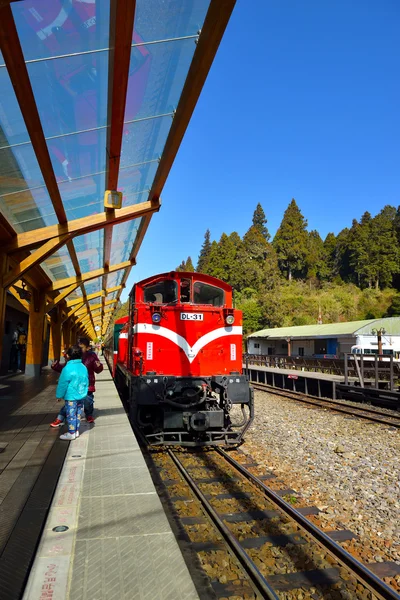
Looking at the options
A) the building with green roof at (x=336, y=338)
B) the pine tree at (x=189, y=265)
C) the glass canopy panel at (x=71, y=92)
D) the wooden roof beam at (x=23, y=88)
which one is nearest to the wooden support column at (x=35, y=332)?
the wooden roof beam at (x=23, y=88)

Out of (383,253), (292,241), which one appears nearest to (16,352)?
(383,253)

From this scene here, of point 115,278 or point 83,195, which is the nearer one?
point 83,195

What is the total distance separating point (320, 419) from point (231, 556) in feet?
27.7

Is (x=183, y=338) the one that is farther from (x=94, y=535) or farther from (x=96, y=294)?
(x=96, y=294)

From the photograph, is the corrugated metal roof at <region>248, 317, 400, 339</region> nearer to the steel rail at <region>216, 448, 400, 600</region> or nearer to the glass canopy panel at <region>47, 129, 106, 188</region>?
the glass canopy panel at <region>47, 129, 106, 188</region>

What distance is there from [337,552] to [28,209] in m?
8.55

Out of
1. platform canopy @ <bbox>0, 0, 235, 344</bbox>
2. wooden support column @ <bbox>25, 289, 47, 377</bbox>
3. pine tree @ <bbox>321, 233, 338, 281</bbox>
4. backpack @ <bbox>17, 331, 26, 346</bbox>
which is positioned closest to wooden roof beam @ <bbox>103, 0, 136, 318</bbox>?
platform canopy @ <bbox>0, 0, 235, 344</bbox>

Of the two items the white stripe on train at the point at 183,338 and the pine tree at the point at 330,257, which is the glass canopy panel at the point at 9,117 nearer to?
the white stripe on train at the point at 183,338

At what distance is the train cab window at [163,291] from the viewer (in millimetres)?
7957

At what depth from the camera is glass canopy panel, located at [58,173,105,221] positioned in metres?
9.02

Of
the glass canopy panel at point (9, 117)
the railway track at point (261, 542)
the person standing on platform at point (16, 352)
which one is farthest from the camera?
the person standing on platform at point (16, 352)

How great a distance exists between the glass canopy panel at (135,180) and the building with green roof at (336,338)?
20.2 m

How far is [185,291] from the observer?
26.5 ft

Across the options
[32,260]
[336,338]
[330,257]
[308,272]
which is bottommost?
[336,338]
